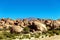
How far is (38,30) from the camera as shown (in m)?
41.1

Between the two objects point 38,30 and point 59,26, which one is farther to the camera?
point 59,26

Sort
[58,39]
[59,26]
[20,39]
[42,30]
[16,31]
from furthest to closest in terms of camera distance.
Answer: [59,26], [42,30], [16,31], [20,39], [58,39]

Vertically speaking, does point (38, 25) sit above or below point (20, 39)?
above

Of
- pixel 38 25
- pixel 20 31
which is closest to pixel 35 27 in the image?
pixel 38 25

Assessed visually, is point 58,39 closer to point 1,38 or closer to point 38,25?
point 1,38

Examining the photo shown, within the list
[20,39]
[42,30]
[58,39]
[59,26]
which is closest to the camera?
[58,39]

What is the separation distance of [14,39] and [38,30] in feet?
45.1

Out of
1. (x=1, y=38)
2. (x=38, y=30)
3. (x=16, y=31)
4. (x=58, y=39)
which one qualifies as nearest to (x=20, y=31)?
(x=16, y=31)

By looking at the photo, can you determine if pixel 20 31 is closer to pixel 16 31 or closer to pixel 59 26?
pixel 16 31

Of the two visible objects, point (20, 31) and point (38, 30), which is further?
point (38, 30)

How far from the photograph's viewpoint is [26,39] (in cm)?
2798

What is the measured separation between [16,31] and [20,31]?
92cm

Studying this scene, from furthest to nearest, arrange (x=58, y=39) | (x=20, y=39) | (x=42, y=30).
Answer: (x=42, y=30) → (x=20, y=39) → (x=58, y=39)

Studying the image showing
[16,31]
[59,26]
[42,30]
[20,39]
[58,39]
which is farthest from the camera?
[59,26]
